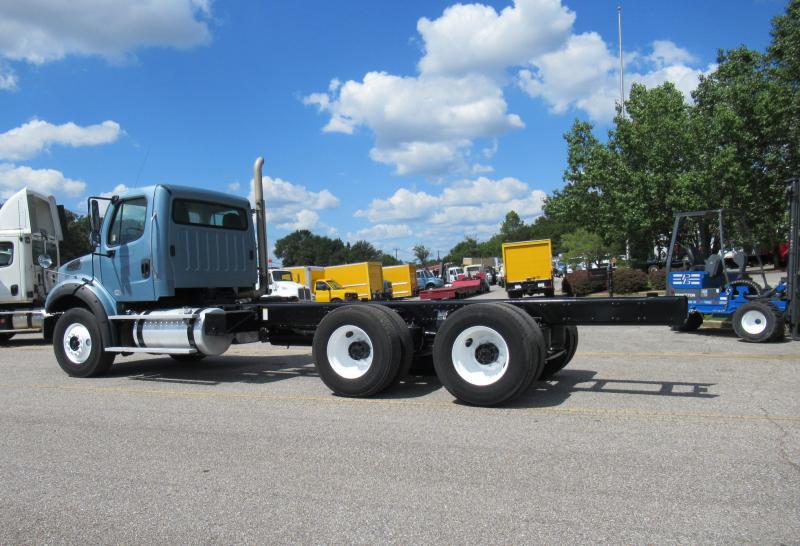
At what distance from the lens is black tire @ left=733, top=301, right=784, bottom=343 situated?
11.5m

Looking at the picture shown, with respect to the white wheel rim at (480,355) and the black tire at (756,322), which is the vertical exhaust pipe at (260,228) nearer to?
the white wheel rim at (480,355)

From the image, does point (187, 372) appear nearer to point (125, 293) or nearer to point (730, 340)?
point (125, 293)

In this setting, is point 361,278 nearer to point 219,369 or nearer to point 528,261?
point 528,261

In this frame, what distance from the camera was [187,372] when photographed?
32.9 feet

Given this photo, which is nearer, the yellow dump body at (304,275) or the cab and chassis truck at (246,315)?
the cab and chassis truck at (246,315)

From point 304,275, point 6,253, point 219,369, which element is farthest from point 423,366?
point 304,275

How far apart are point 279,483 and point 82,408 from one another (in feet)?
13.2

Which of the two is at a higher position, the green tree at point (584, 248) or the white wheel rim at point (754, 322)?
the green tree at point (584, 248)

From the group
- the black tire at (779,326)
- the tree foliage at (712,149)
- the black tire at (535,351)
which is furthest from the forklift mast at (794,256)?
the tree foliage at (712,149)

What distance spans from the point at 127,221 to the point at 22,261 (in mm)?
8707

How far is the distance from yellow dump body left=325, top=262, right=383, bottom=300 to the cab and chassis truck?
21.8 m

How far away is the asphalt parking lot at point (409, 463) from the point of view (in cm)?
365

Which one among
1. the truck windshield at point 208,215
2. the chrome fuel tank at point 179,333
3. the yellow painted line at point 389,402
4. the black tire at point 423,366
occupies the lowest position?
the yellow painted line at point 389,402

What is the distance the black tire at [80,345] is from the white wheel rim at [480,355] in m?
5.61
